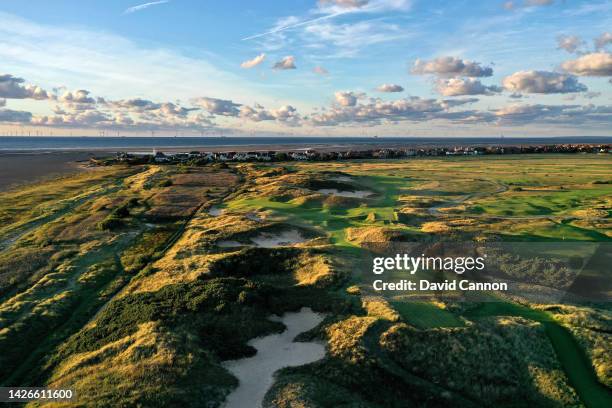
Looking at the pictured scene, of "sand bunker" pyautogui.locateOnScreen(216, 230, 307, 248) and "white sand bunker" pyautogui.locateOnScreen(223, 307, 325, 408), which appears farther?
"sand bunker" pyautogui.locateOnScreen(216, 230, 307, 248)

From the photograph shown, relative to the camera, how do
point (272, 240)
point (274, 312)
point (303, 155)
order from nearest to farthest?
point (274, 312)
point (272, 240)
point (303, 155)

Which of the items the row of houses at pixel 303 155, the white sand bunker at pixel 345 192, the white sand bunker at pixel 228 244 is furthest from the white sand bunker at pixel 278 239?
the row of houses at pixel 303 155

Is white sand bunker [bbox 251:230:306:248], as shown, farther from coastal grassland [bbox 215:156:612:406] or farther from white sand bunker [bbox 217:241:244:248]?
coastal grassland [bbox 215:156:612:406]

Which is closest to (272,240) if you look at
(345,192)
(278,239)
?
(278,239)

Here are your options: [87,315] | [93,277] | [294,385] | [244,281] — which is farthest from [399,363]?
[93,277]

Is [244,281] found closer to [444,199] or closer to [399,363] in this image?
[399,363]

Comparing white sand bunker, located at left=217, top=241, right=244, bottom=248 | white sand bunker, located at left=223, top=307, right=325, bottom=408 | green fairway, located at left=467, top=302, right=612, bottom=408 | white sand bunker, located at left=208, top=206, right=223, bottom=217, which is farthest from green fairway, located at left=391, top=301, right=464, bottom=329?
white sand bunker, located at left=208, top=206, right=223, bottom=217

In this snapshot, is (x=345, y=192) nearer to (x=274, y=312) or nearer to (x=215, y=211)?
(x=215, y=211)

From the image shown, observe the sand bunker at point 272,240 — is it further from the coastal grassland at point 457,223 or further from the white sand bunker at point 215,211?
the white sand bunker at point 215,211
